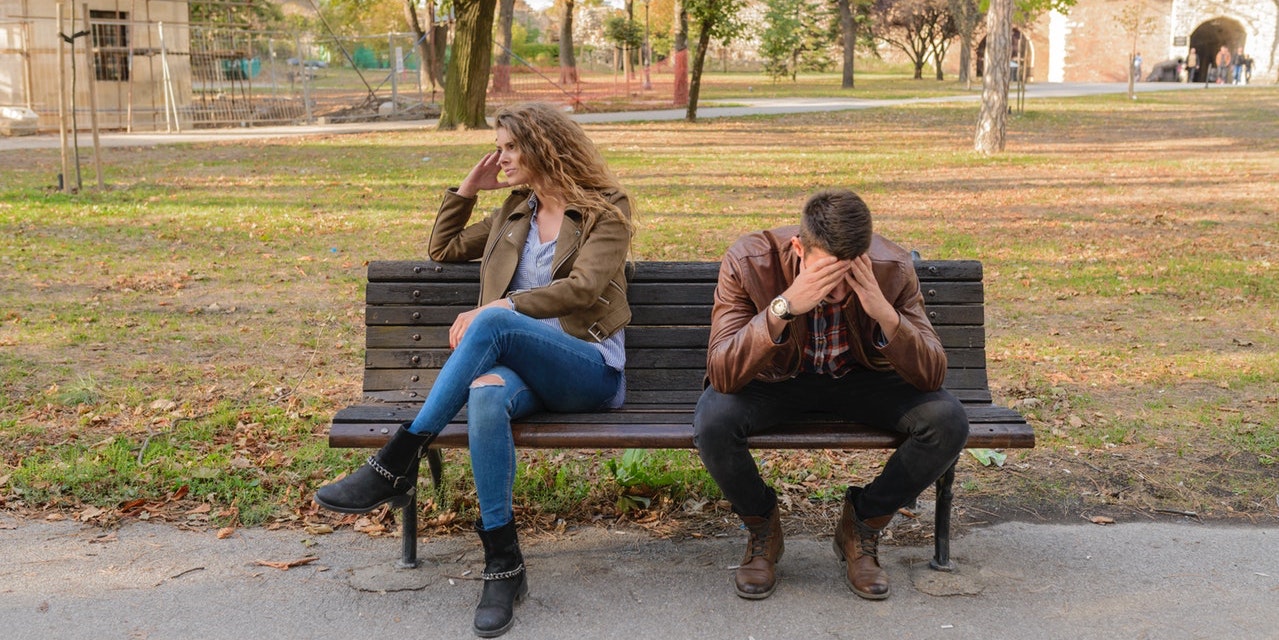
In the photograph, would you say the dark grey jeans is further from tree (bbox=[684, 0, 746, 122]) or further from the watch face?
tree (bbox=[684, 0, 746, 122])

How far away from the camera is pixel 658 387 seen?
4.31 metres

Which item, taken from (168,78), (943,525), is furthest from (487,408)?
(168,78)

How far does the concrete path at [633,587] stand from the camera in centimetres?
351

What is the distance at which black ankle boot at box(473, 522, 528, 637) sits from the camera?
3.53m

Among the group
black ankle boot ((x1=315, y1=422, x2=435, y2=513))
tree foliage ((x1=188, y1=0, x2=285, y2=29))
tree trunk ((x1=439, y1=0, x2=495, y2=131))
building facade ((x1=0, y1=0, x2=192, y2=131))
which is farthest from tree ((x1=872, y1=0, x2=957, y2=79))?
black ankle boot ((x1=315, y1=422, x2=435, y2=513))

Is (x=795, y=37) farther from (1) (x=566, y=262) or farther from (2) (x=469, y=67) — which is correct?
(1) (x=566, y=262)

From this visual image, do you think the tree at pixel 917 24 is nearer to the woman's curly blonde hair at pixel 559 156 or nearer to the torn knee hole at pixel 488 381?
the woman's curly blonde hair at pixel 559 156

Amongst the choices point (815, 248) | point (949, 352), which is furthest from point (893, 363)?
point (949, 352)

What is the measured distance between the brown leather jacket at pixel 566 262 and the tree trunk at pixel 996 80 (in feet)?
50.7

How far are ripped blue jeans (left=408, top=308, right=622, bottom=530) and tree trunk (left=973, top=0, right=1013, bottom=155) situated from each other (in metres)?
15.8

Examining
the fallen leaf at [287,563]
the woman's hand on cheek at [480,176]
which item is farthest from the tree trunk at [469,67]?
the fallen leaf at [287,563]

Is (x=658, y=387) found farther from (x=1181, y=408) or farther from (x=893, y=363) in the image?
(x=1181, y=408)

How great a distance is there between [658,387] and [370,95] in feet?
82.2

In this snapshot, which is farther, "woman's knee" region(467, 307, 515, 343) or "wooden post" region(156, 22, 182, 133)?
"wooden post" region(156, 22, 182, 133)
